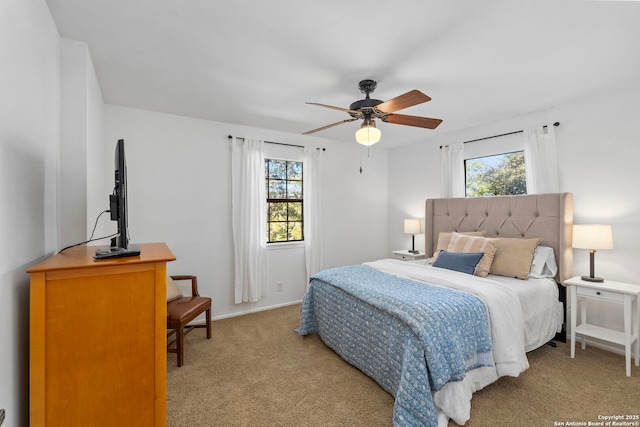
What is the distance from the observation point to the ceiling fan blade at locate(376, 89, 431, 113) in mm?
2084

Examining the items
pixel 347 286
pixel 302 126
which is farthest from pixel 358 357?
pixel 302 126

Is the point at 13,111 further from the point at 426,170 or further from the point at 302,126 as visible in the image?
the point at 426,170

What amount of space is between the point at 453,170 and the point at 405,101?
2.31 metres

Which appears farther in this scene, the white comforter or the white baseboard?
the white baseboard

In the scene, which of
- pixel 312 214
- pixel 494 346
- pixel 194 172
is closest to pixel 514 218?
pixel 494 346

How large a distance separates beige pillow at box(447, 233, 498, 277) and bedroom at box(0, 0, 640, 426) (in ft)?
3.00

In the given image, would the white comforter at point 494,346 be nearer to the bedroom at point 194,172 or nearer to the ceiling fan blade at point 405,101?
the bedroom at point 194,172

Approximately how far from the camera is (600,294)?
2555mm

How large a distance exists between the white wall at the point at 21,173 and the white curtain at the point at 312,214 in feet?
9.78

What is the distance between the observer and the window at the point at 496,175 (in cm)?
361

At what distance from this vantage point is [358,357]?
245 centimetres

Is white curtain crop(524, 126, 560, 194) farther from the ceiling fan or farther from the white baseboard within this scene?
the white baseboard

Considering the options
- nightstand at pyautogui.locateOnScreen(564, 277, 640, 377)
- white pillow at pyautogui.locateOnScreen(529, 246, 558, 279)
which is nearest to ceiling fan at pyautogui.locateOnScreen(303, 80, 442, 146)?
white pillow at pyautogui.locateOnScreen(529, 246, 558, 279)

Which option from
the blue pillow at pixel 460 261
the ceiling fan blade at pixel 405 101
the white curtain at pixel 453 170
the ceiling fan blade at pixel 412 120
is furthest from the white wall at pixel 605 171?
the ceiling fan blade at pixel 405 101
